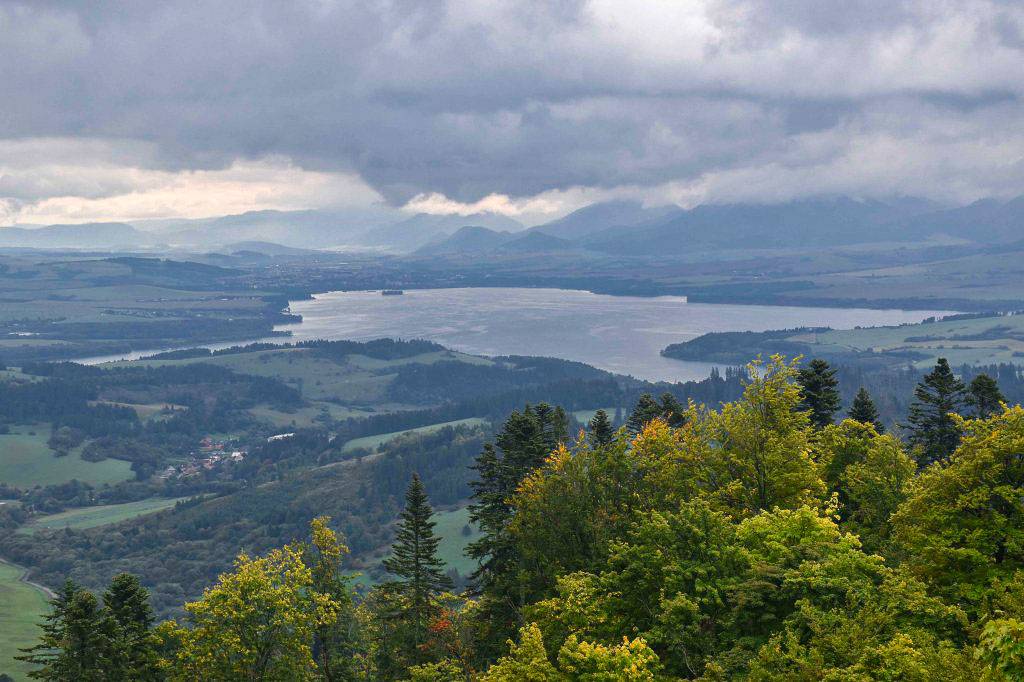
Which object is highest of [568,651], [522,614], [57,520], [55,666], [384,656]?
[568,651]

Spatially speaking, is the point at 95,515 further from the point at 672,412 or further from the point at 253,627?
the point at 253,627

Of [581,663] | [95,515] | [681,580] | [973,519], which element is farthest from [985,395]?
[95,515]

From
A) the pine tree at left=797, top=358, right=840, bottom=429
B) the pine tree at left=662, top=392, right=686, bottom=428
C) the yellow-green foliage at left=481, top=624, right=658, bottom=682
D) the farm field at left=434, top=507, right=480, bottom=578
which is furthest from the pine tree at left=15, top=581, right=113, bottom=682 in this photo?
the farm field at left=434, top=507, right=480, bottom=578

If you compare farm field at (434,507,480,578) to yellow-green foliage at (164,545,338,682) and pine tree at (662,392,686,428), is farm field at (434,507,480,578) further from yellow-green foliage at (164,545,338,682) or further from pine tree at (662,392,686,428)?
yellow-green foliage at (164,545,338,682)

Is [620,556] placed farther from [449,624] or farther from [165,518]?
[165,518]

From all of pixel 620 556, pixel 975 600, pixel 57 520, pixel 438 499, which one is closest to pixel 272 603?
pixel 620 556

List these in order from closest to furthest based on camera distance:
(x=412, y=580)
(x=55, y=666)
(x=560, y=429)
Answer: (x=55, y=666)
(x=412, y=580)
(x=560, y=429)
